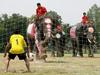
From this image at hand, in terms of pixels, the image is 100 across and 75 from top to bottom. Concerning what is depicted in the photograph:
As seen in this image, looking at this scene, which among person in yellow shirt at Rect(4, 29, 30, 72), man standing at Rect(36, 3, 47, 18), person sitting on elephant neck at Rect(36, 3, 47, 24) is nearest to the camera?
person in yellow shirt at Rect(4, 29, 30, 72)

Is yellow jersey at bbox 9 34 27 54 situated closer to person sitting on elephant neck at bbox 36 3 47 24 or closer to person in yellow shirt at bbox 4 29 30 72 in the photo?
person in yellow shirt at bbox 4 29 30 72

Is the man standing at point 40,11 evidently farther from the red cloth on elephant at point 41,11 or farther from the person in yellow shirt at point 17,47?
the person in yellow shirt at point 17,47

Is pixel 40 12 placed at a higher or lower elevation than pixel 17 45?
higher

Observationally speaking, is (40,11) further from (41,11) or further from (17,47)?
(17,47)

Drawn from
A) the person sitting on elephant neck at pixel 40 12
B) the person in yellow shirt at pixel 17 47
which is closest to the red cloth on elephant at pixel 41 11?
the person sitting on elephant neck at pixel 40 12

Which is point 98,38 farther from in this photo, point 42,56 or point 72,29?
point 42,56

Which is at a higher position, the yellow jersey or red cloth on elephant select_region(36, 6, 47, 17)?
red cloth on elephant select_region(36, 6, 47, 17)

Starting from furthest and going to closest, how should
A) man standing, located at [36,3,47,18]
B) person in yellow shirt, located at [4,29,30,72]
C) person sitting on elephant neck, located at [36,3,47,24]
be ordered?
man standing, located at [36,3,47,18] < person sitting on elephant neck, located at [36,3,47,24] < person in yellow shirt, located at [4,29,30,72]

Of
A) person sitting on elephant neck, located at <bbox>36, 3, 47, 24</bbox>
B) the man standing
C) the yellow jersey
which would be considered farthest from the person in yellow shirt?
the man standing

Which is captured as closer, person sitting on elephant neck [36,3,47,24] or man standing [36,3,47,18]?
person sitting on elephant neck [36,3,47,24]

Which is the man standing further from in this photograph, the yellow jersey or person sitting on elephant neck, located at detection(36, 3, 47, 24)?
the yellow jersey

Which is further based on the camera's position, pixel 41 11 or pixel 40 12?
pixel 41 11

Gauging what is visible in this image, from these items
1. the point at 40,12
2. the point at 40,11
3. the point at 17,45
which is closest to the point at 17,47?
the point at 17,45

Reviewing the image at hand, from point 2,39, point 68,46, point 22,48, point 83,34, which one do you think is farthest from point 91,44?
point 22,48
